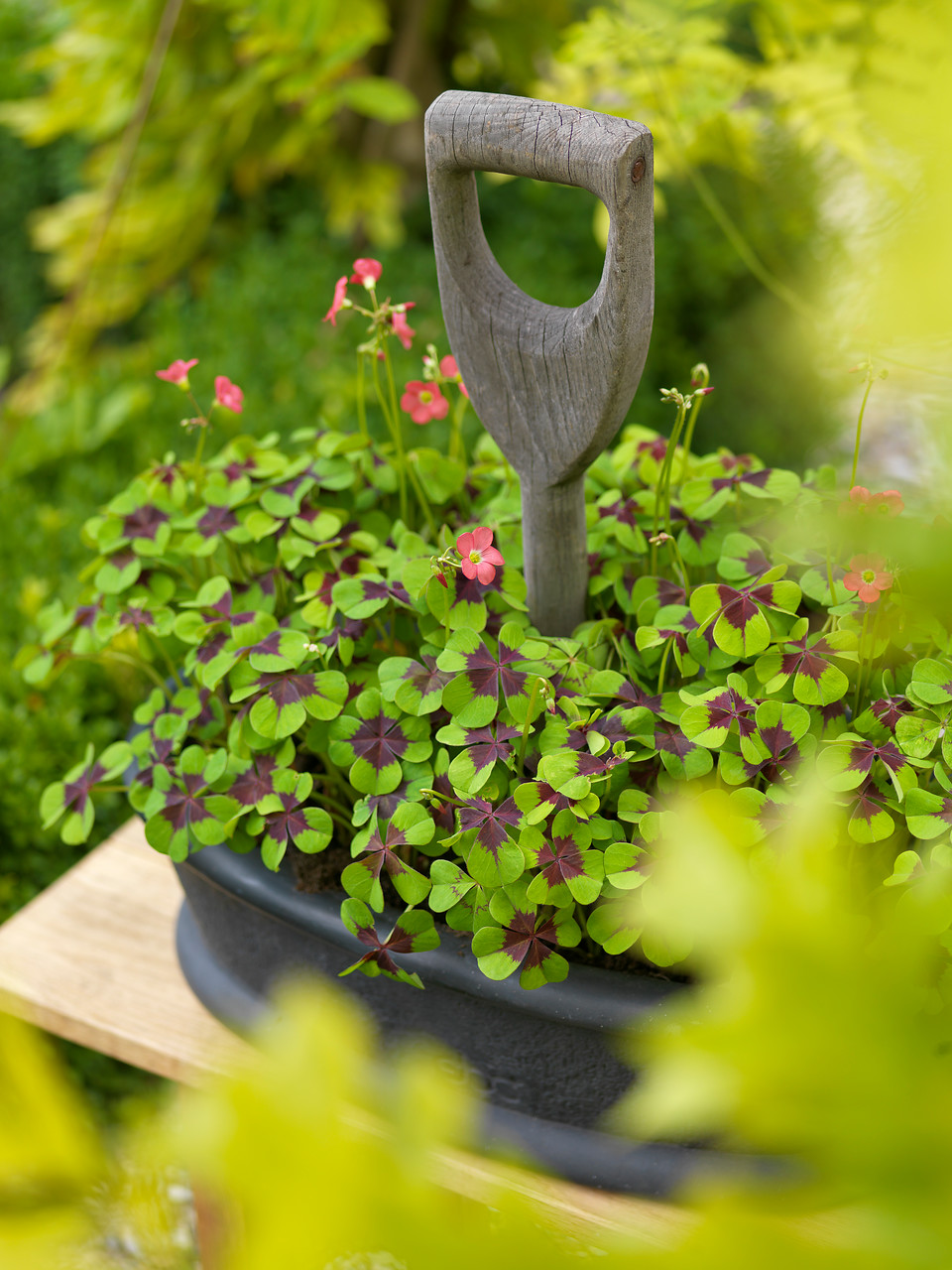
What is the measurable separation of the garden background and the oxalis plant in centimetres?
34

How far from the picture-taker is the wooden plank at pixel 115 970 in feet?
3.18

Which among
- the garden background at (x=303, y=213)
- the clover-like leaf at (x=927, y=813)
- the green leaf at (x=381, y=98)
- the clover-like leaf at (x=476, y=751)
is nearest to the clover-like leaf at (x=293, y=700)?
the clover-like leaf at (x=476, y=751)

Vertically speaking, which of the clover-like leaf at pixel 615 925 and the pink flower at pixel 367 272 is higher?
the pink flower at pixel 367 272

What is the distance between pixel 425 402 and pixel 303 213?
255 cm

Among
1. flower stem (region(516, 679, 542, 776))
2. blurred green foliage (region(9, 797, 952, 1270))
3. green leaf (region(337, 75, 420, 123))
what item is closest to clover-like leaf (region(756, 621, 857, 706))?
flower stem (region(516, 679, 542, 776))

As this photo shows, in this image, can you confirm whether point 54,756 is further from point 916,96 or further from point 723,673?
point 916,96

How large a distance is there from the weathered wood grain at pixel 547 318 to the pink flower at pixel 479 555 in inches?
3.0

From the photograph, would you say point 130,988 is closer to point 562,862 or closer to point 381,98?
point 562,862

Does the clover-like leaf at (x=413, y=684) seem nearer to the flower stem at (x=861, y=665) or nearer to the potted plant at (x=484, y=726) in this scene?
the potted plant at (x=484, y=726)

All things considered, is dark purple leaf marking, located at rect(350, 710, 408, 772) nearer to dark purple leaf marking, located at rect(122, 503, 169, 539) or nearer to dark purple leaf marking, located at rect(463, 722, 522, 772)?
dark purple leaf marking, located at rect(463, 722, 522, 772)

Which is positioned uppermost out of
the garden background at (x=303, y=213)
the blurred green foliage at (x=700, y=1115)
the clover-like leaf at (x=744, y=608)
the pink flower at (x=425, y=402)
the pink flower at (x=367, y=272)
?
the blurred green foliage at (x=700, y=1115)

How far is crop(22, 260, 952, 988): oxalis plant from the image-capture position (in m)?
0.73

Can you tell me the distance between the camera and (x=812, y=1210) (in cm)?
20

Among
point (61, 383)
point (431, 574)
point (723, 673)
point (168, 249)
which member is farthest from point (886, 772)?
point (168, 249)
